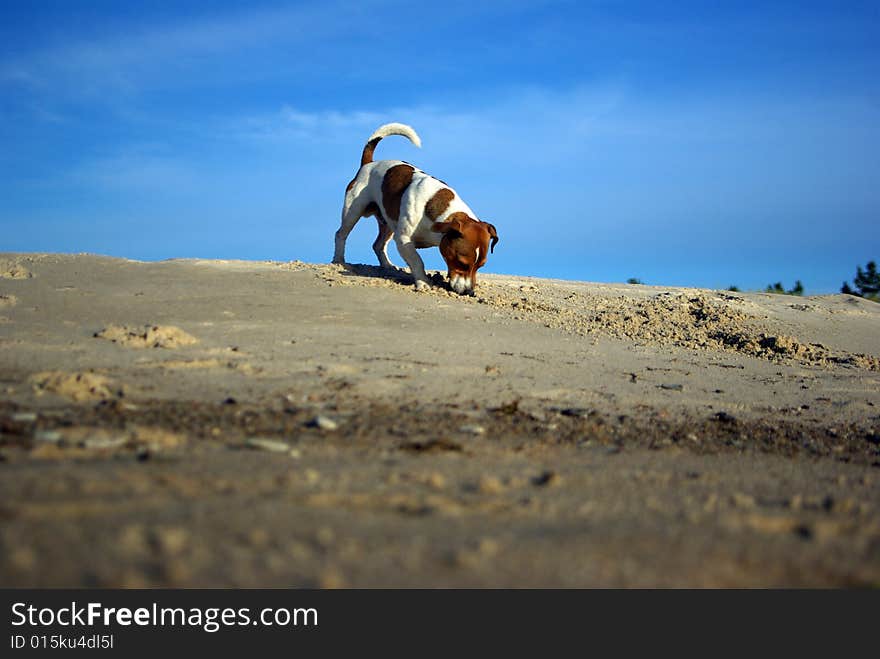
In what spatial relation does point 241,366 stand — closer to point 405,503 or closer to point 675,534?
point 405,503

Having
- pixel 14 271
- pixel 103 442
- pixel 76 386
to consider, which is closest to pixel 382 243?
pixel 14 271

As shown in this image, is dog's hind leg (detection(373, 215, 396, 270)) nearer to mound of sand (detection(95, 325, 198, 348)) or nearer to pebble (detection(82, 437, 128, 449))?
mound of sand (detection(95, 325, 198, 348))

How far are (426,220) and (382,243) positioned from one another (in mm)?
1901

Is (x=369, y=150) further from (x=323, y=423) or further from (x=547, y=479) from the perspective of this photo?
(x=547, y=479)

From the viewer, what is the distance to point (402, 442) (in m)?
3.51

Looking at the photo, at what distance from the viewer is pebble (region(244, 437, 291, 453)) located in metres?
3.12

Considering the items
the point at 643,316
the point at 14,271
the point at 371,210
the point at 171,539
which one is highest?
the point at 371,210

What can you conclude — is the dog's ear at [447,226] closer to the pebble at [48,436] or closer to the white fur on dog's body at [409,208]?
the white fur on dog's body at [409,208]

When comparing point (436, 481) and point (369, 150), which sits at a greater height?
point (369, 150)

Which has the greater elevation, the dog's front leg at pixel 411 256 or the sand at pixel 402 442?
the dog's front leg at pixel 411 256

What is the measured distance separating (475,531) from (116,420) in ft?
6.58

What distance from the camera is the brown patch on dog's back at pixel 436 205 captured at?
30.2 ft

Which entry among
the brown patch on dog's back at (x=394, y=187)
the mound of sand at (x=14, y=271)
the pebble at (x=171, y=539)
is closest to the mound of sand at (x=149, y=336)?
the mound of sand at (x=14, y=271)

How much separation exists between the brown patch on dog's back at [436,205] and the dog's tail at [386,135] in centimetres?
192
